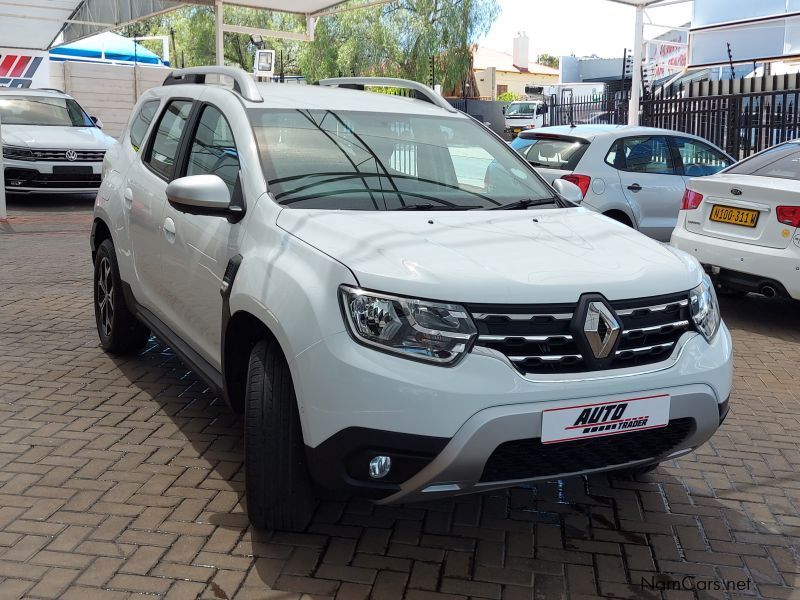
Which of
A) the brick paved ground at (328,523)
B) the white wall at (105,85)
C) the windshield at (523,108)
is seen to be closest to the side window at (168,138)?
the brick paved ground at (328,523)

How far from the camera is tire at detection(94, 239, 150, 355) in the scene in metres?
5.64

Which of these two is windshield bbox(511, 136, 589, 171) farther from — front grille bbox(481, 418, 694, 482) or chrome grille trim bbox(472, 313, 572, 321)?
chrome grille trim bbox(472, 313, 572, 321)

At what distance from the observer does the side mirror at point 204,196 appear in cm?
A: 375

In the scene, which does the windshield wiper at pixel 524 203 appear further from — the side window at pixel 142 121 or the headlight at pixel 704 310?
the side window at pixel 142 121

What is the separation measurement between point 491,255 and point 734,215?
4635 millimetres

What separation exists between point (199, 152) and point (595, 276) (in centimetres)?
221

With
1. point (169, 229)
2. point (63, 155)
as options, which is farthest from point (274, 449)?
point (63, 155)

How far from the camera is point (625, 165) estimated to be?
980 centimetres

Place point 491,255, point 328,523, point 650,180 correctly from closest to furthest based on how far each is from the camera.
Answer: point 491,255 < point 328,523 < point 650,180

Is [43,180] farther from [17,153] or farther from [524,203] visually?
[524,203]

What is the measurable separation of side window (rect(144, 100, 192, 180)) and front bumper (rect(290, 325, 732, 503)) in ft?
6.96

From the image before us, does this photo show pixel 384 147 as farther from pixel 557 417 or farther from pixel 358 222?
pixel 557 417

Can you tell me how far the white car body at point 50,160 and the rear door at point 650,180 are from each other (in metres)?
8.54

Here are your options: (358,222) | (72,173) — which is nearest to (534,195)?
(358,222)
